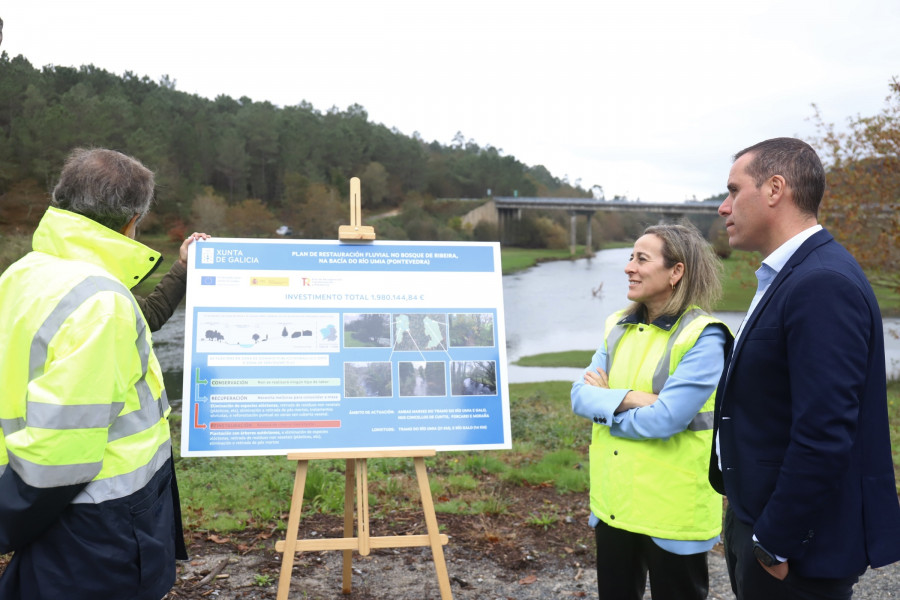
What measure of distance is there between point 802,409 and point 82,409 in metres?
1.97

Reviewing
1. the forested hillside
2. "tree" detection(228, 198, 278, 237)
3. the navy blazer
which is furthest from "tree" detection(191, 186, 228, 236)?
the navy blazer

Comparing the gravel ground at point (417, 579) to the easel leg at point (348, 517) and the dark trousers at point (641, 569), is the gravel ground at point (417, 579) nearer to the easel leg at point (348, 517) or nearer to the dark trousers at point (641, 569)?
the easel leg at point (348, 517)

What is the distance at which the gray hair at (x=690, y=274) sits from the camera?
2.64 meters

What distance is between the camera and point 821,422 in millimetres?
1669

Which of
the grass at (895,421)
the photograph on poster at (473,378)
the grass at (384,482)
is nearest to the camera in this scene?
the photograph on poster at (473,378)

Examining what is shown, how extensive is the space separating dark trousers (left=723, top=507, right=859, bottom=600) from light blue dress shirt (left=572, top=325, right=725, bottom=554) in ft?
1.26

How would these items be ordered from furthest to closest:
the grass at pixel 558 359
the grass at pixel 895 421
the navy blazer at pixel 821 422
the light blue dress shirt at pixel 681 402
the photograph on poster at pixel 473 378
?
1. the grass at pixel 558 359
2. the grass at pixel 895 421
3. the photograph on poster at pixel 473 378
4. the light blue dress shirt at pixel 681 402
5. the navy blazer at pixel 821 422

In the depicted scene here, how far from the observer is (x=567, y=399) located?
10648 millimetres

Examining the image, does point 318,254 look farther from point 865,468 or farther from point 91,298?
point 865,468

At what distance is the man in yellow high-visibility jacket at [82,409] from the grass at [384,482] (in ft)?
8.08

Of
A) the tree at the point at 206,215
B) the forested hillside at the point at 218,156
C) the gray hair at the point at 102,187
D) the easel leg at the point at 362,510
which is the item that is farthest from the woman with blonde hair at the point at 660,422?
the tree at the point at 206,215

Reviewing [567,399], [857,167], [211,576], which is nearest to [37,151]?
[567,399]

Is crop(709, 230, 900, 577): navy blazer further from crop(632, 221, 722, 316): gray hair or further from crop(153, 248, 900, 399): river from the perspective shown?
crop(153, 248, 900, 399): river

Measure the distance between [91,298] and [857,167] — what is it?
14880 mm
